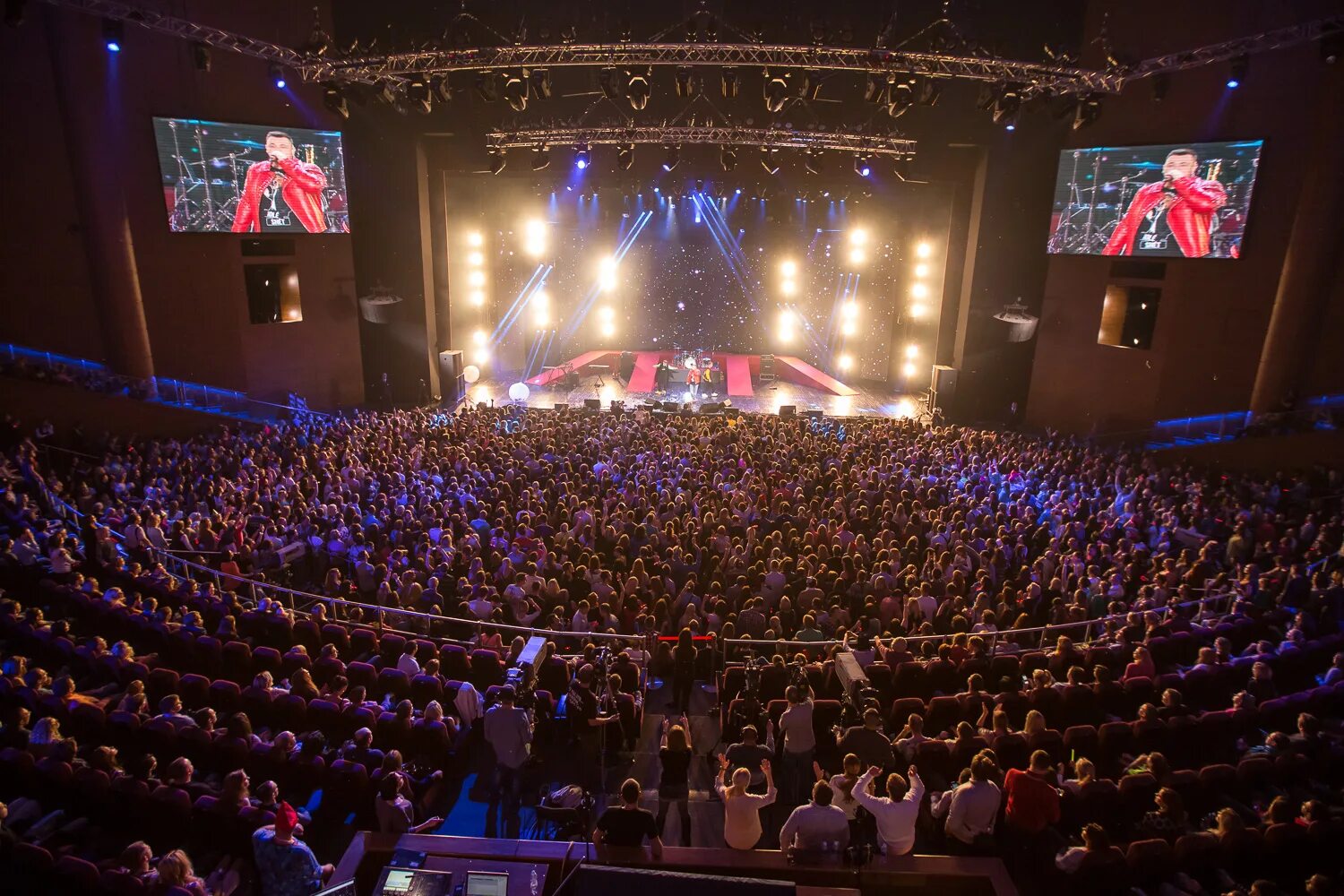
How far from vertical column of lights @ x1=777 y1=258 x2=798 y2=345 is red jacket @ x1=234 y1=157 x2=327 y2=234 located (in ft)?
52.8

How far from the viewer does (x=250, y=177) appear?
17719 millimetres

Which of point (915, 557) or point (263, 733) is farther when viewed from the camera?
point (915, 557)

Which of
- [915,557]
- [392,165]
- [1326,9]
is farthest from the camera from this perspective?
[392,165]

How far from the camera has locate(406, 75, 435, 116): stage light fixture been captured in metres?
14.0

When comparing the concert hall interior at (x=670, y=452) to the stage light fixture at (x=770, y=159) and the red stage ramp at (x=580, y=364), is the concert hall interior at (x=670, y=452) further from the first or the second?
the red stage ramp at (x=580, y=364)

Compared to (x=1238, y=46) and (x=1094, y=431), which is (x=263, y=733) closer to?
(x=1238, y=46)

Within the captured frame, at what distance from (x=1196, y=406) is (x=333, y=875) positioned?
19398mm

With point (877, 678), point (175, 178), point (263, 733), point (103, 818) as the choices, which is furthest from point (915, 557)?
point (175, 178)

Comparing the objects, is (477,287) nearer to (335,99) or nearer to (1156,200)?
(335,99)

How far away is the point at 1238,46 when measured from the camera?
42.9 ft

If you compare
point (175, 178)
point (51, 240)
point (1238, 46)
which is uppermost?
point (1238, 46)

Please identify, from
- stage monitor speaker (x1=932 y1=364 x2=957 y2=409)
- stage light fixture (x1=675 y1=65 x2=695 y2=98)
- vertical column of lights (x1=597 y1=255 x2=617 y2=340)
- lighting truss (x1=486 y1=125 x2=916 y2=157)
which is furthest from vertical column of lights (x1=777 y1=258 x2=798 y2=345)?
stage light fixture (x1=675 y1=65 x2=695 y2=98)

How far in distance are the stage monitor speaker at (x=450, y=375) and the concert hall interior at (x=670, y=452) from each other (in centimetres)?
16

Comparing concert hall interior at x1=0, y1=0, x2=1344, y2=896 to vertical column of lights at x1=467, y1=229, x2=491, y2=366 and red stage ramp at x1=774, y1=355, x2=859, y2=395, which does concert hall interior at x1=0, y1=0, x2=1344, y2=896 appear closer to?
vertical column of lights at x1=467, y1=229, x2=491, y2=366
